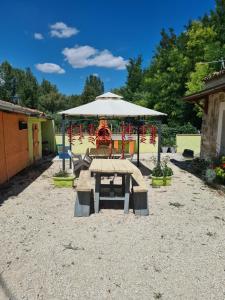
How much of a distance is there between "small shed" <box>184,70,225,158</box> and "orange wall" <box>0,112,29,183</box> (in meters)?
6.89

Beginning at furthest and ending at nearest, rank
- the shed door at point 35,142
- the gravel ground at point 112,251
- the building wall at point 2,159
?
the shed door at point 35,142 → the building wall at point 2,159 → the gravel ground at point 112,251

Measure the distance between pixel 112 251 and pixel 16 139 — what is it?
6922 millimetres

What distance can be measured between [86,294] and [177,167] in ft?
29.3

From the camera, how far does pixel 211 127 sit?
10.5m

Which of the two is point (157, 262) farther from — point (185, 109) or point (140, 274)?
point (185, 109)

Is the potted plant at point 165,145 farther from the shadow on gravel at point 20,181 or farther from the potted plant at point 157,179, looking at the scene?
the potted plant at point 157,179

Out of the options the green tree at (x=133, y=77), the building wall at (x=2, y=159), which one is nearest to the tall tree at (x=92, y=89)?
the green tree at (x=133, y=77)

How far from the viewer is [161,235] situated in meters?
4.50

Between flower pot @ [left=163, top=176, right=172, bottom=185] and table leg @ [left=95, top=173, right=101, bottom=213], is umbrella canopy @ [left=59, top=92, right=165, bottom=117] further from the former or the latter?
table leg @ [left=95, top=173, right=101, bottom=213]

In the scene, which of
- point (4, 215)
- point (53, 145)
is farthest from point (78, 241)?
point (53, 145)

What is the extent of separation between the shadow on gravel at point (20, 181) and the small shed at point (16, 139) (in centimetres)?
20

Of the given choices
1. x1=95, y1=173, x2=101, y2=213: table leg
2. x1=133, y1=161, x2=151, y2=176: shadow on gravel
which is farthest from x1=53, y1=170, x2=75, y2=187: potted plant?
x1=133, y1=161, x2=151, y2=176: shadow on gravel

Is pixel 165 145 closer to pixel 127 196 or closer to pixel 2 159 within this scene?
pixel 2 159

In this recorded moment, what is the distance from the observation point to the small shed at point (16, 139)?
7.93m
